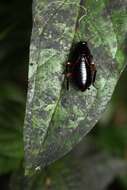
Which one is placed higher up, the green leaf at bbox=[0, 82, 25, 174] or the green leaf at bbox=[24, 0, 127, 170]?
the green leaf at bbox=[24, 0, 127, 170]

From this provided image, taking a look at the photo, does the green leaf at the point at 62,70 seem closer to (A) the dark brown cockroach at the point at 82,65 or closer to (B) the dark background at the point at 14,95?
(A) the dark brown cockroach at the point at 82,65

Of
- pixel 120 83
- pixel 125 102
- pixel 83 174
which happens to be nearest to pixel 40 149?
pixel 83 174

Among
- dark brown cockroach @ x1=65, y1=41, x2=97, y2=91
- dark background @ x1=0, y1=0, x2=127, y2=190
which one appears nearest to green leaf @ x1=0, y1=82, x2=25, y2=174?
dark background @ x1=0, y1=0, x2=127, y2=190

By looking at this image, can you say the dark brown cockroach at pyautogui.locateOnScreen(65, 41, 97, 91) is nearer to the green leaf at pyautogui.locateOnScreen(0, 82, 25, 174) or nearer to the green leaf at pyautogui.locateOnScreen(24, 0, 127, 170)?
the green leaf at pyautogui.locateOnScreen(24, 0, 127, 170)

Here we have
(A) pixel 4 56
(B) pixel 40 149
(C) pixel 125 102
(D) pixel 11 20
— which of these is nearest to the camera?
(B) pixel 40 149

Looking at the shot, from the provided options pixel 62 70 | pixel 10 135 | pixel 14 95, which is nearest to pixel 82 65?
pixel 62 70

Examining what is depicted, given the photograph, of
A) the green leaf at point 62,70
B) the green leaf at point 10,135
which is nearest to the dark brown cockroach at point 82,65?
the green leaf at point 62,70

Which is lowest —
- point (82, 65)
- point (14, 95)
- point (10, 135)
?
point (14, 95)

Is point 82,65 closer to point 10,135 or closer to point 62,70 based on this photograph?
point 62,70

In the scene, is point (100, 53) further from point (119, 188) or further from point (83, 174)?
point (119, 188)
